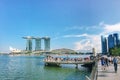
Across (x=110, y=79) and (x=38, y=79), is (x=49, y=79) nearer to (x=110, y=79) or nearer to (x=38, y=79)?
(x=38, y=79)

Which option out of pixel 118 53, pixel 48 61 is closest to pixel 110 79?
pixel 48 61

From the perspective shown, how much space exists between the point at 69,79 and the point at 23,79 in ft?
22.6

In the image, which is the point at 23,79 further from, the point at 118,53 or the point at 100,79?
the point at 118,53

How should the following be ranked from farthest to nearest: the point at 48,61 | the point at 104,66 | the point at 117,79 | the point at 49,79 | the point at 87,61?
the point at 48,61, the point at 87,61, the point at 49,79, the point at 104,66, the point at 117,79

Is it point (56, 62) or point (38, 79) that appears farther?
point (56, 62)

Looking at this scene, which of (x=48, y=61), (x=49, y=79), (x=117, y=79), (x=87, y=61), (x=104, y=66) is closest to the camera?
(x=117, y=79)

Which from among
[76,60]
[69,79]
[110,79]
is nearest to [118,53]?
[76,60]

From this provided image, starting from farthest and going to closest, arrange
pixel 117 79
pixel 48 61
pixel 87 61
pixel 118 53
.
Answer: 1. pixel 118 53
2. pixel 48 61
3. pixel 87 61
4. pixel 117 79

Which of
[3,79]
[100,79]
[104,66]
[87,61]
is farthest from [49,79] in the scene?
[87,61]

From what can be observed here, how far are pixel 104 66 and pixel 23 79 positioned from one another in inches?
522

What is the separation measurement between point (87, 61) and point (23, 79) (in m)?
26.4

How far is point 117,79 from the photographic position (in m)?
21.6

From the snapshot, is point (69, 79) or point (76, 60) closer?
point (69, 79)

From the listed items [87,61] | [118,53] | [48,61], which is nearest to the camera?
[87,61]
